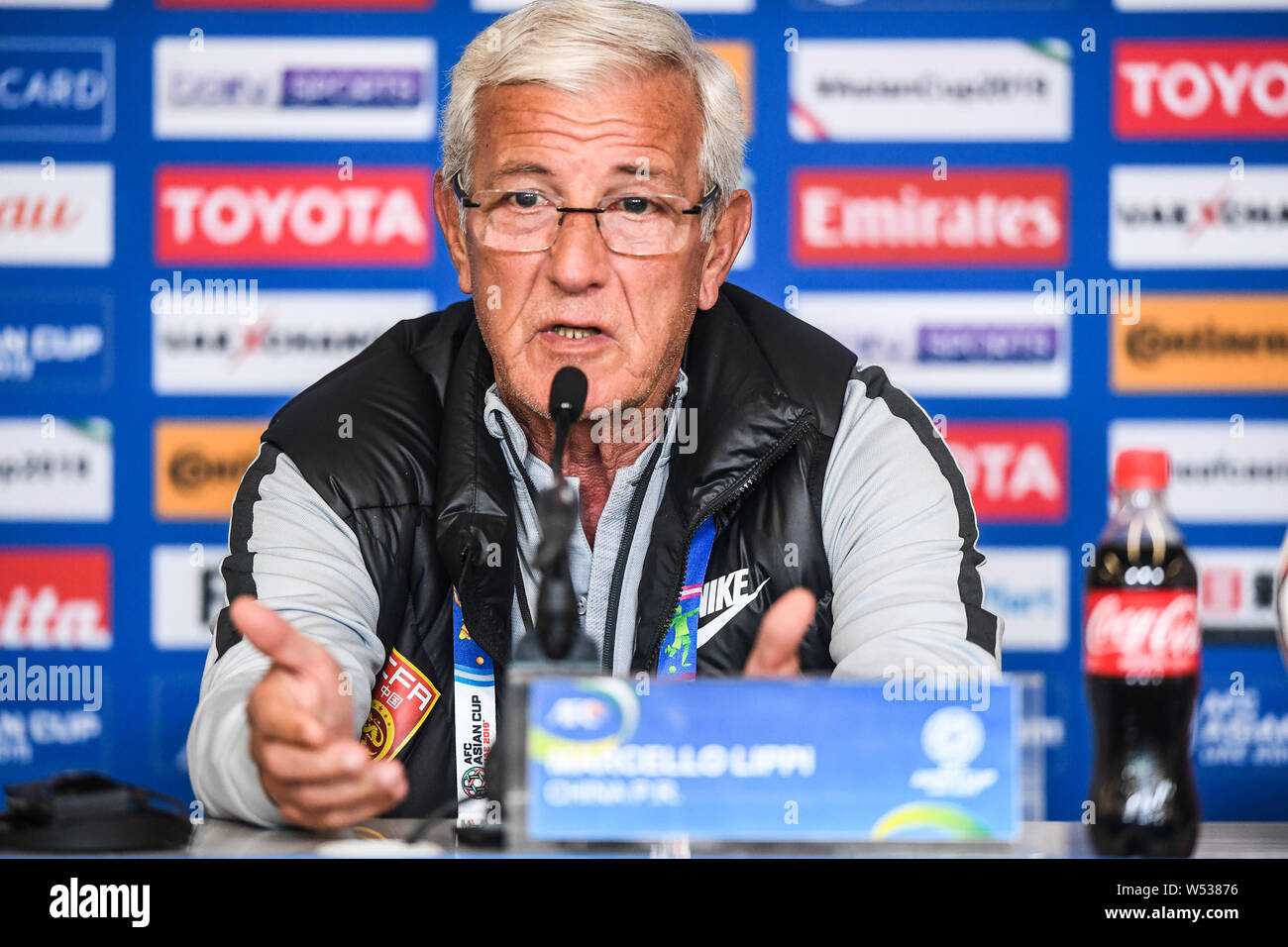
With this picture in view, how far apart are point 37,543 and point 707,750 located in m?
2.31

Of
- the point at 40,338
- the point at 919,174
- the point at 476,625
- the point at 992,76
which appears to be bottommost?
the point at 476,625

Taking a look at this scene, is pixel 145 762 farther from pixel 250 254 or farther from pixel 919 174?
pixel 919 174

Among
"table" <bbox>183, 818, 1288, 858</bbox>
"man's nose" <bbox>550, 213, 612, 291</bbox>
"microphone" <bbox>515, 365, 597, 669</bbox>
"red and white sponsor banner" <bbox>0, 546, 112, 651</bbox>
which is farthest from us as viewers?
"red and white sponsor banner" <bbox>0, 546, 112, 651</bbox>

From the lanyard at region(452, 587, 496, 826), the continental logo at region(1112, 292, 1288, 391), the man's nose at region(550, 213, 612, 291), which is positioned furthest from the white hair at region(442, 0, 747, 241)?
the continental logo at region(1112, 292, 1288, 391)

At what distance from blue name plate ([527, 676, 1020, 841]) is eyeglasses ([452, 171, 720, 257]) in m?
→ 0.80

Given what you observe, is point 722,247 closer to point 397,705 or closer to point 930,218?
point 397,705

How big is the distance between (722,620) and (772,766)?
72 cm

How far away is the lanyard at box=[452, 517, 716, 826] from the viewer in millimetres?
1575

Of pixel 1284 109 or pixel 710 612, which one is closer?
pixel 710 612

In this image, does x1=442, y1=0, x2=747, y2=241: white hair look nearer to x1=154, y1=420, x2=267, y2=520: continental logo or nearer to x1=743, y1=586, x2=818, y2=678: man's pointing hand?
x1=743, y1=586, x2=818, y2=678: man's pointing hand

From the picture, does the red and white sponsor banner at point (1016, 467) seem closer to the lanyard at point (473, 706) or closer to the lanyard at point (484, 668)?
the lanyard at point (484, 668)

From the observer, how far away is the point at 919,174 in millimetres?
2770

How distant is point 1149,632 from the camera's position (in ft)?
3.07
